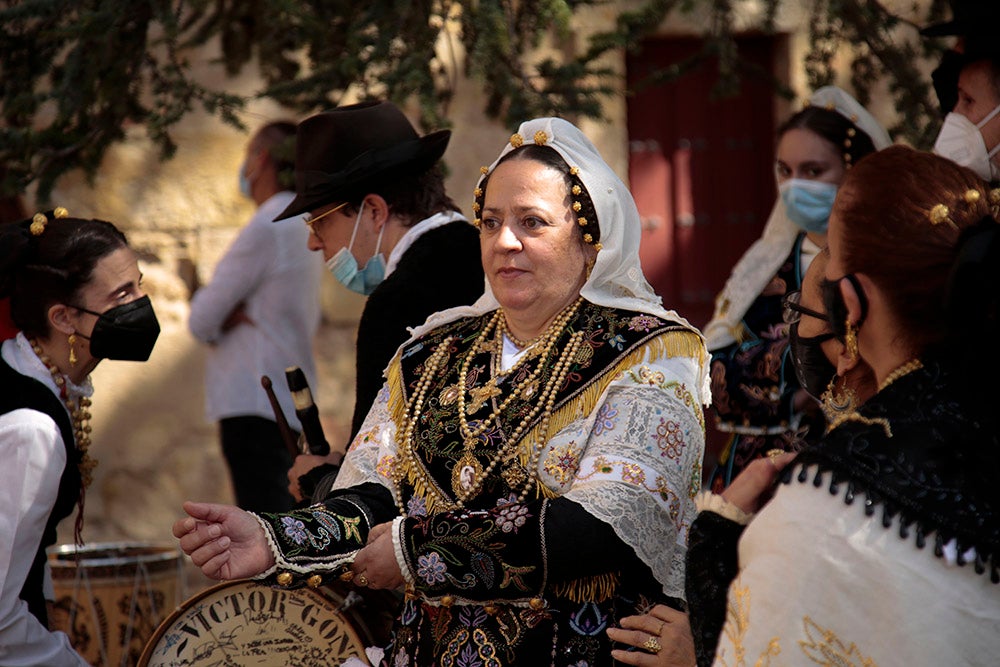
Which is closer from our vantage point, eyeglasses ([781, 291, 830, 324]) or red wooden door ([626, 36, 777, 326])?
eyeglasses ([781, 291, 830, 324])

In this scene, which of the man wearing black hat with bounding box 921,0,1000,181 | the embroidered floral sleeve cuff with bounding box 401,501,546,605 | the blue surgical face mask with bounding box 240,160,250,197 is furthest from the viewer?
the blue surgical face mask with bounding box 240,160,250,197

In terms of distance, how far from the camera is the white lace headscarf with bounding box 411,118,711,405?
2.93 metres

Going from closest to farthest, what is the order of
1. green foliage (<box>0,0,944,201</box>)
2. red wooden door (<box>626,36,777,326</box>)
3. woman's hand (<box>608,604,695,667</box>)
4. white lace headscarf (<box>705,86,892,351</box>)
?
woman's hand (<box>608,604,695,667</box>) < green foliage (<box>0,0,944,201</box>) < white lace headscarf (<box>705,86,892,351</box>) < red wooden door (<box>626,36,777,326</box>)

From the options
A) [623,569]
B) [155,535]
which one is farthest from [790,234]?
[155,535]

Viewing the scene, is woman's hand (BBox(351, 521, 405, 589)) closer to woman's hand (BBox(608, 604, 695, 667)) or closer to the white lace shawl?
the white lace shawl

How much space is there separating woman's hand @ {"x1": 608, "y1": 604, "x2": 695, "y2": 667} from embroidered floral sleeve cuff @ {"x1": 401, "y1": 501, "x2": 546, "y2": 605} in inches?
8.1

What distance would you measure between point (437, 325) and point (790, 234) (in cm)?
174

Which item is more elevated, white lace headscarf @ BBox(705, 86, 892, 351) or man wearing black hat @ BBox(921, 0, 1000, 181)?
man wearing black hat @ BBox(921, 0, 1000, 181)

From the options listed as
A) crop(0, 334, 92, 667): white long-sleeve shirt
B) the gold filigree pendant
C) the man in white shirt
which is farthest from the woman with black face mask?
the man in white shirt

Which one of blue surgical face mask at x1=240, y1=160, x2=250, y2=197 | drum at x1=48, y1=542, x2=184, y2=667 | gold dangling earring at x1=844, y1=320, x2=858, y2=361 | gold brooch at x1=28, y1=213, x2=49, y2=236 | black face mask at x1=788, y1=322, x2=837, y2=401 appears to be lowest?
drum at x1=48, y1=542, x2=184, y2=667

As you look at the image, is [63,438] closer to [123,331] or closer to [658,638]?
[123,331]

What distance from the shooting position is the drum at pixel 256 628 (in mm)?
3227

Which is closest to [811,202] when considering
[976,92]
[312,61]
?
[976,92]

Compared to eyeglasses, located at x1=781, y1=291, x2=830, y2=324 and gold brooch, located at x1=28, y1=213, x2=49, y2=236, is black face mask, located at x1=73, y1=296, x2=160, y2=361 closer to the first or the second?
gold brooch, located at x1=28, y1=213, x2=49, y2=236
